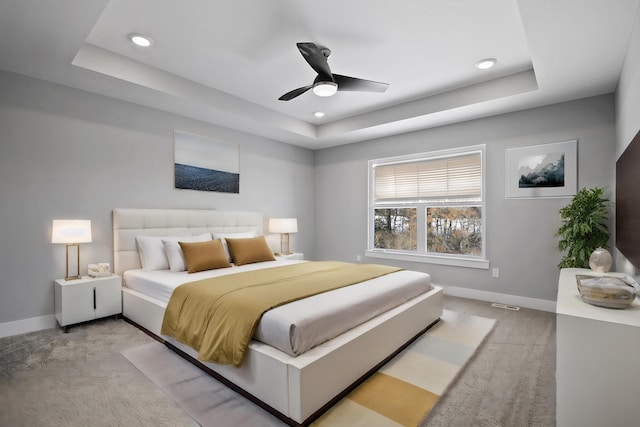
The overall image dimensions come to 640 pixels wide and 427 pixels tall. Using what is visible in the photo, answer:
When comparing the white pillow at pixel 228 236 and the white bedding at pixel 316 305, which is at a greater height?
the white pillow at pixel 228 236

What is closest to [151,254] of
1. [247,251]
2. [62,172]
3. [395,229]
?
[247,251]

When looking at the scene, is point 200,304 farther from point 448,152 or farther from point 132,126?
point 448,152

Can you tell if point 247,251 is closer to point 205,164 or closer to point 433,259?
point 205,164

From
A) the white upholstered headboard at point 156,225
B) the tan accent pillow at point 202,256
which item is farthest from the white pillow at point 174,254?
the white upholstered headboard at point 156,225

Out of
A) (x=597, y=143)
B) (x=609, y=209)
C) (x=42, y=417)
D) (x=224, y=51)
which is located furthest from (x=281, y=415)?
(x=597, y=143)

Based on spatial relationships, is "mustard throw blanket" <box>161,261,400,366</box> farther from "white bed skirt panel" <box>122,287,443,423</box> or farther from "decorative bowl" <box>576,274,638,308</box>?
"decorative bowl" <box>576,274,638,308</box>

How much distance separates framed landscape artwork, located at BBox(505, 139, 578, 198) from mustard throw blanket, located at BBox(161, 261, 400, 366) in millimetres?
2300

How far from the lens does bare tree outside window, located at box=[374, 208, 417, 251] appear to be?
507 centimetres

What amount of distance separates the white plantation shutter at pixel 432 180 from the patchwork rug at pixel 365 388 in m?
2.25

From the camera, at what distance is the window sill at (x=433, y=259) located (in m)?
4.27

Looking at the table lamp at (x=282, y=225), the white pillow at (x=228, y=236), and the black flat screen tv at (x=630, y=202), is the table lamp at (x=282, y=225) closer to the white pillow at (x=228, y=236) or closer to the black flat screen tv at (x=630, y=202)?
the white pillow at (x=228, y=236)

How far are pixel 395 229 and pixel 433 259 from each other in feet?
2.68

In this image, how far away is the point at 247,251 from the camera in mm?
3971

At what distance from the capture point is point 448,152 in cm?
458
